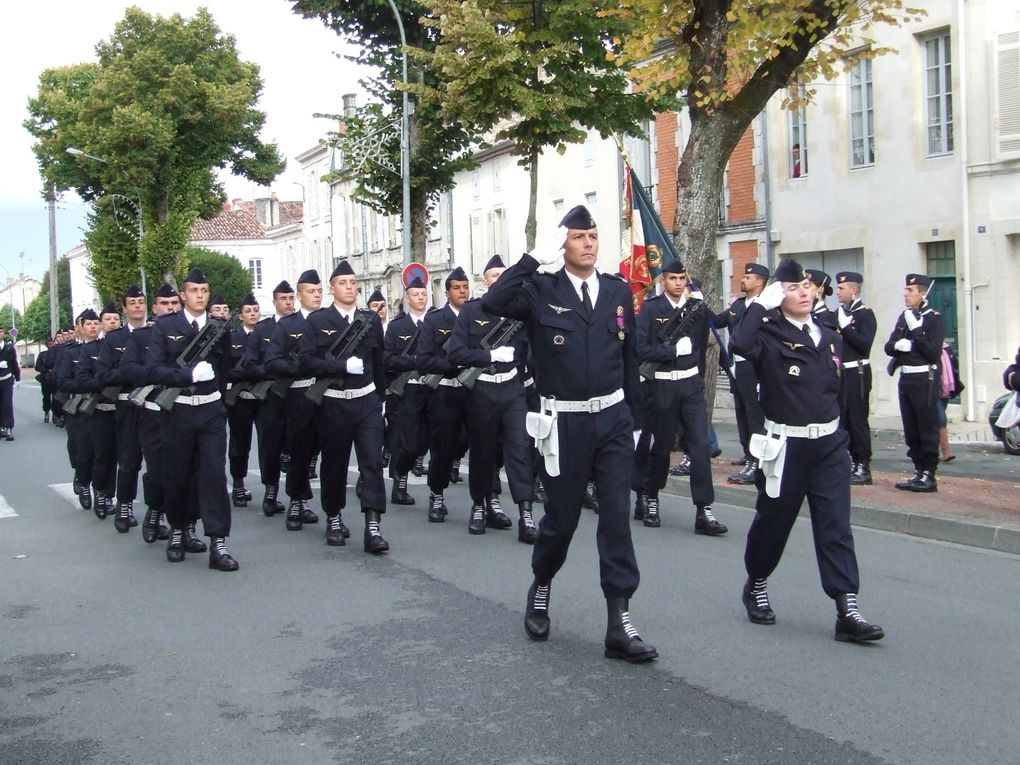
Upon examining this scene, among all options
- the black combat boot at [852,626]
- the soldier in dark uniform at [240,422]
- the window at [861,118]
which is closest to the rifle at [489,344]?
the soldier in dark uniform at [240,422]

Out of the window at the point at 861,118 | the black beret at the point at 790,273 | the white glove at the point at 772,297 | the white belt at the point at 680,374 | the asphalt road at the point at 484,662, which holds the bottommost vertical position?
the asphalt road at the point at 484,662

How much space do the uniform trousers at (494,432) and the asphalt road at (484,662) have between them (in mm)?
662

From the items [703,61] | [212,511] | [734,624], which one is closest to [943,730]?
[734,624]

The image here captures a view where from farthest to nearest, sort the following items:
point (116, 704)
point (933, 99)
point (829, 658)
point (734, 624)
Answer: point (933, 99)
point (734, 624)
point (829, 658)
point (116, 704)

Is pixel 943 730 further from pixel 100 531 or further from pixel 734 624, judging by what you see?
pixel 100 531

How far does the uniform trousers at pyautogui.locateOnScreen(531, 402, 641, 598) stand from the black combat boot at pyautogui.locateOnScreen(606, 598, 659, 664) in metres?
0.07

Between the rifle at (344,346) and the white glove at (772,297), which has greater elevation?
the white glove at (772,297)

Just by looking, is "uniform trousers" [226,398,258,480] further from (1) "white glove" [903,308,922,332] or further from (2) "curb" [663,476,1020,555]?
(1) "white glove" [903,308,922,332]

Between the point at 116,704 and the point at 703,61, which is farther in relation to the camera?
the point at 703,61

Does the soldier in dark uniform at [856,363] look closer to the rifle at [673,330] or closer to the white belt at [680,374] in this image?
the rifle at [673,330]

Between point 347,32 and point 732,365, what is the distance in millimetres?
13868

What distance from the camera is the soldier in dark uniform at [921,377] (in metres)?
11.7

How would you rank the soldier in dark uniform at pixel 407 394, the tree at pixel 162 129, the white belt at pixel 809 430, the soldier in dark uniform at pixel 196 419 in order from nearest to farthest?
the white belt at pixel 809 430 < the soldier in dark uniform at pixel 196 419 < the soldier in dark uniform at pixel 407 394 < the tree at pixel 162 129

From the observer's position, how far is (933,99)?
69.3 feet
